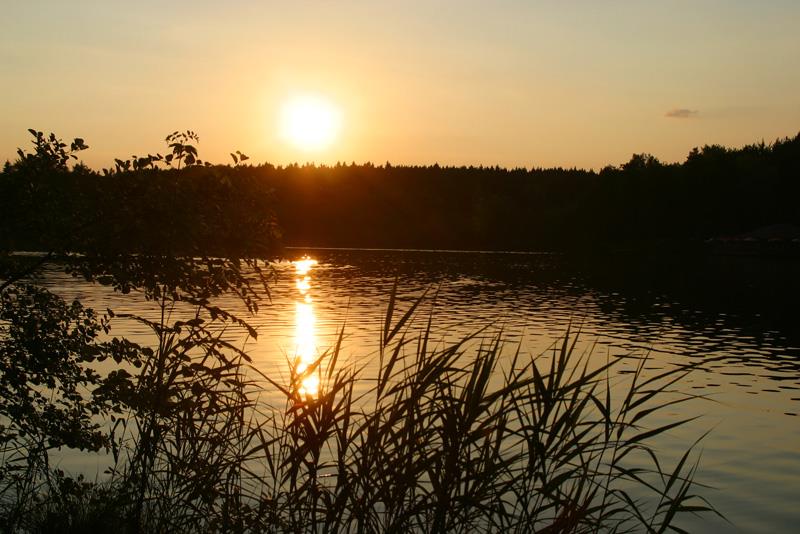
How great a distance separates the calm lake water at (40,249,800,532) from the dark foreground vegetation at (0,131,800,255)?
1.23 meters

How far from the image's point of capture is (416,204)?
17800 centimetres

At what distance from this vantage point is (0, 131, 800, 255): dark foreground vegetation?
25.5ft

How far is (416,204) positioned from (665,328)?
144 m

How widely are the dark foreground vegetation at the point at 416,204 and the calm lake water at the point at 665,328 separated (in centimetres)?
123

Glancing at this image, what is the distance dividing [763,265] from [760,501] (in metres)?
75.6

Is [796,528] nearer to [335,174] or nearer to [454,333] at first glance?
[454,333]

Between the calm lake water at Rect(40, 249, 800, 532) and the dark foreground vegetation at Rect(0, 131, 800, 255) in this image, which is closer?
the dark foreground vegetation at Rect(0, 131, 800, 255)

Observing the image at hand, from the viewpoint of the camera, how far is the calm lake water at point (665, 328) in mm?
14039

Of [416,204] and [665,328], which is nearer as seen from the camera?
[665,328]

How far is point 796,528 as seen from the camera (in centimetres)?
1143

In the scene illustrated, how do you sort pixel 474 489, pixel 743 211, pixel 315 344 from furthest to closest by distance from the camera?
A: pixel 743 211
pixel 315 344
pixel 474 489

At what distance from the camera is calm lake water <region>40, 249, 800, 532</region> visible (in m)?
14.0

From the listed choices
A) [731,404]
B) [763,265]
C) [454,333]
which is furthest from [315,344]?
[763,265]

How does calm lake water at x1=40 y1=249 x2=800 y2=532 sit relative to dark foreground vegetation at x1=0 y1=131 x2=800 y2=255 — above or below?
below
